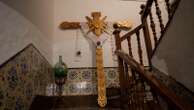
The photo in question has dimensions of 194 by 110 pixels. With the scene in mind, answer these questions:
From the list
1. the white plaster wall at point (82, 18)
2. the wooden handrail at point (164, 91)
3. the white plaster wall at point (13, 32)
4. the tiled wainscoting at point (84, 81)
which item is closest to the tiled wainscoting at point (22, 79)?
the white plaster wall at point (13, 32)

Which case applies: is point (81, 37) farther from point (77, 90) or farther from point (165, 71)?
point (165, 71)

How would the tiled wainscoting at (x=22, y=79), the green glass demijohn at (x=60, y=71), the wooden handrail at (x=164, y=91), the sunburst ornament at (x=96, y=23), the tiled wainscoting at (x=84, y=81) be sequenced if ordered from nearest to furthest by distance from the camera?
1. the wooden handrail at (x=164, y=91)
2. the tiled wainscoting at (x=22, y=79)
3. the green glass demijohn at (x=60, y=71)
4. the tiled wainscoting at (x=84, y=81)
5. the sunburst ornament at (x=96, y=23)

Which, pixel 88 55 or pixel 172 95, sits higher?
pixel 88 55

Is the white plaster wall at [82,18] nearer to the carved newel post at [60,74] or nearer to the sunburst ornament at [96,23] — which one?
the sunburst ornament at [96,23]

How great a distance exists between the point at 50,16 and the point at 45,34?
1.73 feet

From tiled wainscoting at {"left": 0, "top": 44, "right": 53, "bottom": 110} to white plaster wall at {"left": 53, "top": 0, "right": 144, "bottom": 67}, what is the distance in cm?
84

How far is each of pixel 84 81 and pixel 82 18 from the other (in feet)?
4.05

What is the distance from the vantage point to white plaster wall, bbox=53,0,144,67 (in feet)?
14.1

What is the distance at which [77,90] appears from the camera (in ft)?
13.2

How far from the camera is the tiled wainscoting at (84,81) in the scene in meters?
4.01

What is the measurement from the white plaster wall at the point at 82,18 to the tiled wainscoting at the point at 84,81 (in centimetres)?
12

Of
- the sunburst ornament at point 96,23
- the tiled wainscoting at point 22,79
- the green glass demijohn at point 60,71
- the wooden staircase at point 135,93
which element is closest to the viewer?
the wooden staircase at point 135,93

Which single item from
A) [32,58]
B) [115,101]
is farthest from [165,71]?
[32,58]

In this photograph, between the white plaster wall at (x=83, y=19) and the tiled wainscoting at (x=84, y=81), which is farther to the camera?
the white plaster wall at (x=83, y=19)
